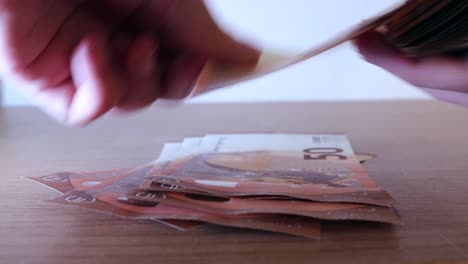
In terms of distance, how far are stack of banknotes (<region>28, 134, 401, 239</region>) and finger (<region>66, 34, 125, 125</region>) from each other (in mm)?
72

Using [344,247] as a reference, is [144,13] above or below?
above

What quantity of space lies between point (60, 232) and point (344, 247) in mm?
184

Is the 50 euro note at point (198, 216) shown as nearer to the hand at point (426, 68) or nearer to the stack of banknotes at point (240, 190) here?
the stack of banknotes at point (240, 190)

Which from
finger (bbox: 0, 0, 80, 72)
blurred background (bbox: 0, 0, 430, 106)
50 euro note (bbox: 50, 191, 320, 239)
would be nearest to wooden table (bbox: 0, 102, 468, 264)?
50 euro note (bbox: 50, 191, 320, 239)

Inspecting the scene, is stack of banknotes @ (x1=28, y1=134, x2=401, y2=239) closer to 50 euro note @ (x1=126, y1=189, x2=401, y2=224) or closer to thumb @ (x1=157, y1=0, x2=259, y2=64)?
50 euro note @ (x1=126, y1=189, x2=401, y2=224)

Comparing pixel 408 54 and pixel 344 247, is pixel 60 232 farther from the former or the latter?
pixel 408 54

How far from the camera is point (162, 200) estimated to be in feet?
1.29

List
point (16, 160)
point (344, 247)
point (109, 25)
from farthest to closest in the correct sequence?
point (16, 160) < point (109, 25) < point (344, 247)

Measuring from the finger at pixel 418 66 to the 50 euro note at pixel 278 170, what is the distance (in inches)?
3.8

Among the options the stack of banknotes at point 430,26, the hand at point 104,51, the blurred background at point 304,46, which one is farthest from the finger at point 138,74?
the blurred background at point 304,46

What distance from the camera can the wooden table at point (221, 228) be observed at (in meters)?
0.33

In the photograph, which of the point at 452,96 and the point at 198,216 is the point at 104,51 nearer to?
the point at 198,216

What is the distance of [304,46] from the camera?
140 cm

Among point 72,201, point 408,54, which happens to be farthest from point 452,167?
point 72,201
